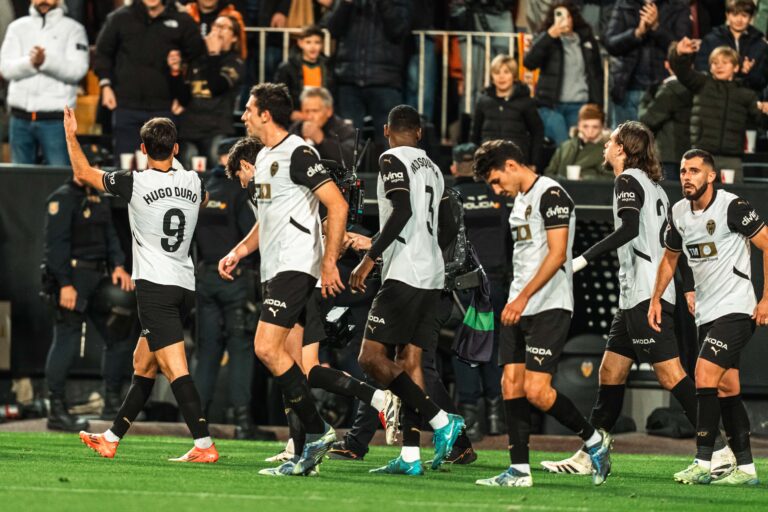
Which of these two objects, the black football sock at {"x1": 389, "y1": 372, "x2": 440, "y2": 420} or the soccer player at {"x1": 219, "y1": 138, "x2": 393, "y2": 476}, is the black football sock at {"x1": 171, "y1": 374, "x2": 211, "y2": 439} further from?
the black football sock at {"x1": 389, "y1": 372, "x2": 440, "y2": 420}

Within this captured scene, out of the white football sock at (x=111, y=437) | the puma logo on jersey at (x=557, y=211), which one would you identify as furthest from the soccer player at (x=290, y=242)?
the white football sock at (x=111, y=437)

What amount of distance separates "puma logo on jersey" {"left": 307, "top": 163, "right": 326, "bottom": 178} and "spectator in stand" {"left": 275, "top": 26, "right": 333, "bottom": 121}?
20.7ft

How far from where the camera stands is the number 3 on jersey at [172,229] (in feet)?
31.6

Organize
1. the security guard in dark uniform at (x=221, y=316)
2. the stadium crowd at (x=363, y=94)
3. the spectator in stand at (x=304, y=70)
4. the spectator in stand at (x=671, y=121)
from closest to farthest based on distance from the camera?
1. the security guard in dark uniform at (x=221, y=316)
2. the stadium crowd at (x=363, y=94)
3. the spectator in stand at (x=671, y=121)
4. the spectator in stand at (x=304, y=70)

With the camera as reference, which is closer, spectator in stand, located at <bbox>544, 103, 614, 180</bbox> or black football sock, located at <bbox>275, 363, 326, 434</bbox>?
black football sock, located at <bbox>275, 363, 326, 434</bbox>

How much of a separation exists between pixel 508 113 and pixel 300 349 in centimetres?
530

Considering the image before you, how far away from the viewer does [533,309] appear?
8703 millimetres

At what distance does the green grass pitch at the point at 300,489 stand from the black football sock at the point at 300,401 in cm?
30

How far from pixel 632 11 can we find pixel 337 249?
26.3 feet

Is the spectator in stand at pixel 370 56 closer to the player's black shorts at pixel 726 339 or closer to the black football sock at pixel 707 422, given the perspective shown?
the player's black shorts at pixel 726 339

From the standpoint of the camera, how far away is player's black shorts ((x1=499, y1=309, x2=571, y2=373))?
861 cm

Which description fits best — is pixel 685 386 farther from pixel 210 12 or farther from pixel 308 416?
pixel 210 12

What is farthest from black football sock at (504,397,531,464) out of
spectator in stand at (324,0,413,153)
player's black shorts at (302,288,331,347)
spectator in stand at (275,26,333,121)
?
spectator in stand at (275,26,333,121)

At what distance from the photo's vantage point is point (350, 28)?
15219 millimetres
